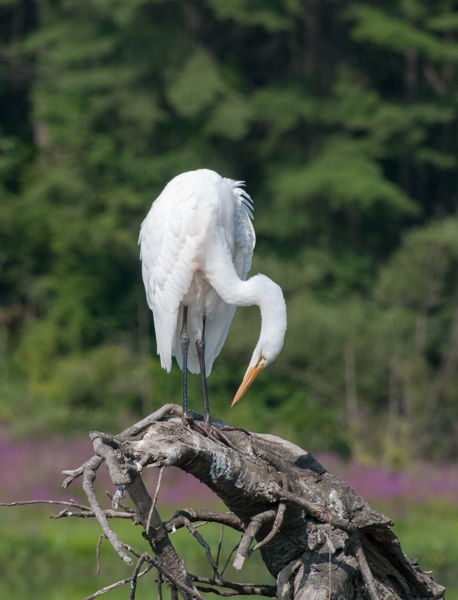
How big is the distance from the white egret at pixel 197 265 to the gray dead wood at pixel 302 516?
911 millimetres

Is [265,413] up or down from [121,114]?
down

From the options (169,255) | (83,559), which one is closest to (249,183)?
(83,559)

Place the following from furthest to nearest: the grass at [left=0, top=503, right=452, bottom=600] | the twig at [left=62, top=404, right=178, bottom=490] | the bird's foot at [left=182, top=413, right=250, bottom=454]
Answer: the grass at [left=0, top=503, right=452, bottom=600]
the bird's foot at [left=182, top=413, right=250, bottom=454]
the twig at [left=62, top=404, right=178, bottom=490]

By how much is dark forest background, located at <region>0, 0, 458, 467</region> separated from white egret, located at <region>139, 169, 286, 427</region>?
9.67m

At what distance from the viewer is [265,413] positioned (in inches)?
614

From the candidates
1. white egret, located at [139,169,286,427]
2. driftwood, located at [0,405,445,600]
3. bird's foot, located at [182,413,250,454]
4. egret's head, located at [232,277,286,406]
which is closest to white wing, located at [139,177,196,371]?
white egret, located at [139,169,286,427]

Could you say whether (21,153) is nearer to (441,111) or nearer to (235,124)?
(235,124)

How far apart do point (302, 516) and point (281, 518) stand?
0.26 meters

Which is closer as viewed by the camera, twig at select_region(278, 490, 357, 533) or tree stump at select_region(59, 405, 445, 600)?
tree stump at select_region(59, 405, 445, 600)

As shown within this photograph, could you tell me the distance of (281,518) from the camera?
129 inches

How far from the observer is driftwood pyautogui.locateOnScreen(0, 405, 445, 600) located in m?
3.16

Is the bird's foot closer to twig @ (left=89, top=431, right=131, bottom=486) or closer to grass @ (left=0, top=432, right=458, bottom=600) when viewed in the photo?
twig @ (left=89, top=431, right=131, bottom=486)

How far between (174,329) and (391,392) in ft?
33.6

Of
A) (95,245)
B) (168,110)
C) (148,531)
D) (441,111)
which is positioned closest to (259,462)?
(148,531)
